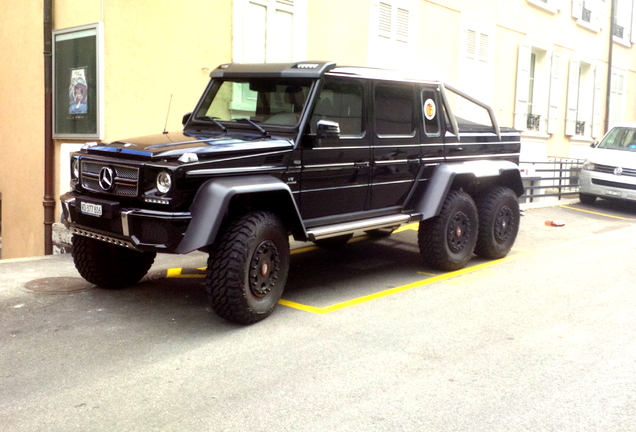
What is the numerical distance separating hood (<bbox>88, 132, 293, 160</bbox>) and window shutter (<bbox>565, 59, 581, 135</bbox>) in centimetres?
1640

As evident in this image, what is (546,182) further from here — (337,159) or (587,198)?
(337,159)

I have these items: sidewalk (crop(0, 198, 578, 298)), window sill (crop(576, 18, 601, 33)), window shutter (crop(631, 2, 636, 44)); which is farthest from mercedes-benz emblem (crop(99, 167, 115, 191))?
window shutter (crop(631, 2, 636, 44))

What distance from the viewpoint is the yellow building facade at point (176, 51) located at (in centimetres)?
889

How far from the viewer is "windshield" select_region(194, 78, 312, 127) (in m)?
5.96

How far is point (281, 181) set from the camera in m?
5.52

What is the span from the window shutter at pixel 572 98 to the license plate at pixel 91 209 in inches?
688

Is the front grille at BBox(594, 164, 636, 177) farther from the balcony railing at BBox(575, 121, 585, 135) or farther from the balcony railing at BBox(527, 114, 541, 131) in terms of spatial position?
the balcony railing at BBox(575, 121, 585, 135)

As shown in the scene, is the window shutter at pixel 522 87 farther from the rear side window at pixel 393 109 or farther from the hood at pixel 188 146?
the hood at pixel 188 146

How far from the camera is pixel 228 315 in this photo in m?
5.13

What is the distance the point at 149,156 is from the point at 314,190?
154 cm

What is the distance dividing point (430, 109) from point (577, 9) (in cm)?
1494

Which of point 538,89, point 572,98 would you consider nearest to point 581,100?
point 572,98

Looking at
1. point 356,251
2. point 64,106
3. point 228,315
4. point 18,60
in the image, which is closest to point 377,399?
point 228,315

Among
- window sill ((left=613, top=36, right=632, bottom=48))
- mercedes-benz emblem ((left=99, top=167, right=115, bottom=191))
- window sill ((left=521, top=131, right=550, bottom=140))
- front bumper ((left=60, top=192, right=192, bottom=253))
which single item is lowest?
front bumper ((left=60, top=192, right=192, bottom=253))
